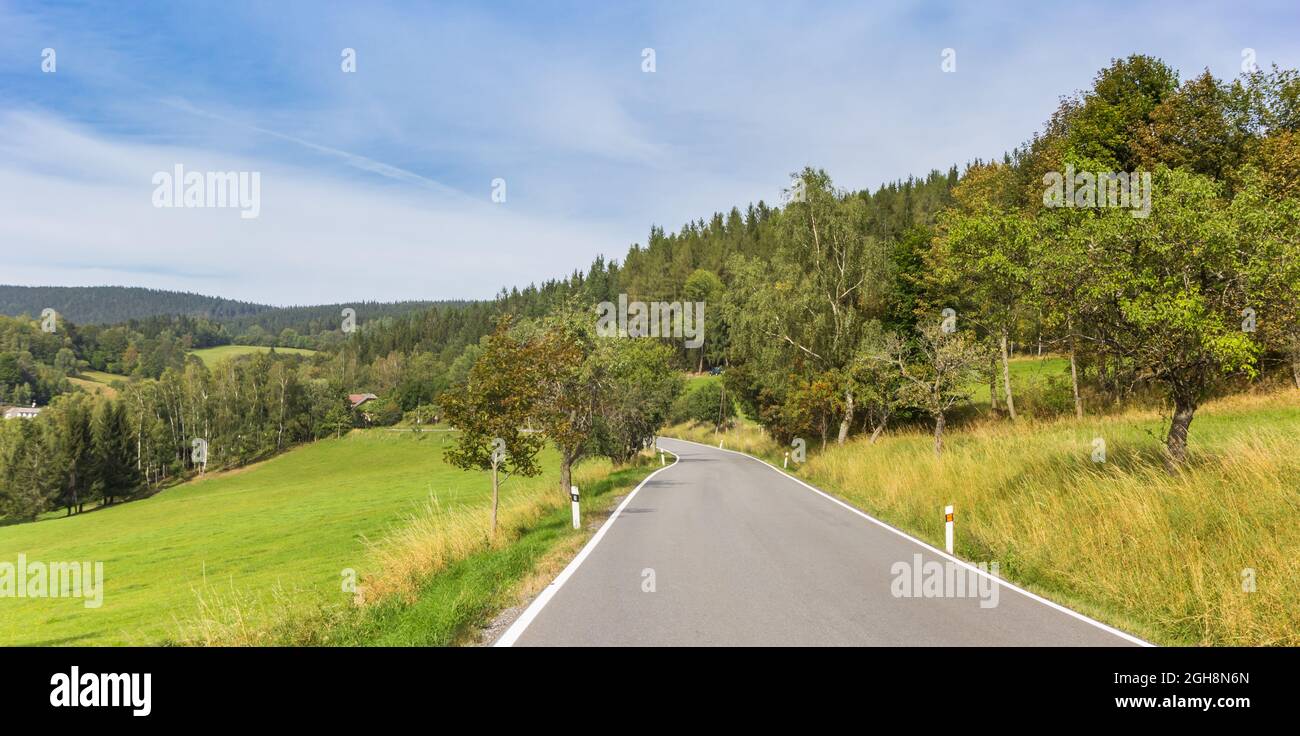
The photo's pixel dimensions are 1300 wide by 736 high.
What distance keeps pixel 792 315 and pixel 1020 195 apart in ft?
55.9

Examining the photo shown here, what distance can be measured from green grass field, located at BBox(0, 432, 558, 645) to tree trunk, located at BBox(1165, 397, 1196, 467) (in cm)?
1341

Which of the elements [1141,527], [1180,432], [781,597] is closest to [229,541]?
[781,597]

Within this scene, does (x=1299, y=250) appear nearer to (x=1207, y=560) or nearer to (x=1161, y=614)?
(x=1207, y=560)

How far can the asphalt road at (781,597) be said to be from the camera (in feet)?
19.6

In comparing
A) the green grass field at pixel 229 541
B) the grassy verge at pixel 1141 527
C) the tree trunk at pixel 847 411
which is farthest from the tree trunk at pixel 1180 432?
the tree trunk at pixel 847 411

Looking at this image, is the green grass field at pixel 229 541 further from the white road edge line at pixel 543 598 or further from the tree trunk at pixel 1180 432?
the tree trunk at pixel 1180 432

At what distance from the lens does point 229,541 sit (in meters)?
35.5

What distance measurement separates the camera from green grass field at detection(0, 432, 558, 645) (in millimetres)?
19547

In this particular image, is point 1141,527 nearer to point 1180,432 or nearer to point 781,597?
point 1180,432

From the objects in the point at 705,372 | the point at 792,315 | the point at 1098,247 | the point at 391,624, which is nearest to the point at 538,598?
the point at 391,624

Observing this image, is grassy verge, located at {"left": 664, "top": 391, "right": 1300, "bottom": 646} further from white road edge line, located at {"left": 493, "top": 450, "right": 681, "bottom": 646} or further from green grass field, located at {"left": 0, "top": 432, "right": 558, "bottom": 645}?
green grass field, located at {"left": 0, "top": 432, "right": 558, "bottom": 645}

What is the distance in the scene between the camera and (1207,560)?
7.25m

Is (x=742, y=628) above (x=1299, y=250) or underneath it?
underneath

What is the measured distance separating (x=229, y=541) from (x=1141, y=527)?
3940 centimetres
